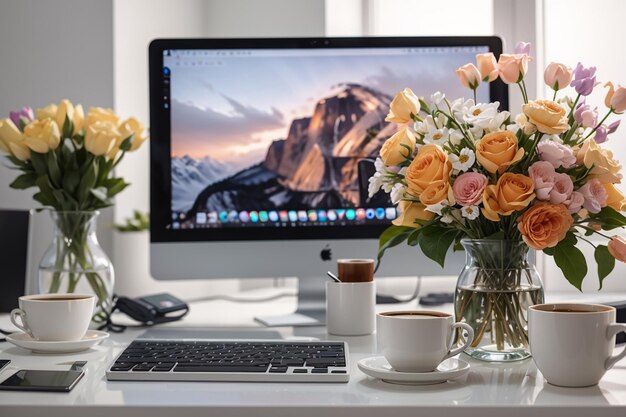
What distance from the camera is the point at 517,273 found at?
103cm

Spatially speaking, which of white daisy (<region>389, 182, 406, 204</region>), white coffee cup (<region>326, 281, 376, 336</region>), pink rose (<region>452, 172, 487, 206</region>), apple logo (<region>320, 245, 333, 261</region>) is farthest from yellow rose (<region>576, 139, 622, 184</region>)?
apple logo (<region>320, 245, 333, 261</region>)

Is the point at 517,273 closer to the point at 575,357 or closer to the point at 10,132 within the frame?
the point at 575,357

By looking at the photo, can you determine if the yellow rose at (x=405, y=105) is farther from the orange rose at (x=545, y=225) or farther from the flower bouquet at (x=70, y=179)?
the flower bouquet at (x=70, y=179)

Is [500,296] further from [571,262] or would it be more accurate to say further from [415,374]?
[415,374]

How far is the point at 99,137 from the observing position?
137 centimetres

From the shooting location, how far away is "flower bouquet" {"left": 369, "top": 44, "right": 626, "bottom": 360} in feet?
3.13

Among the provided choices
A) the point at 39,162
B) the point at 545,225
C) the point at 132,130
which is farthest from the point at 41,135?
the point at 545,225

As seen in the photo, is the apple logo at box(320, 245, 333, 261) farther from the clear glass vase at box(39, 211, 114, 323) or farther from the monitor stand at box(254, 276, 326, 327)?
the clear glass vase at box(39, 211, 114, 323)

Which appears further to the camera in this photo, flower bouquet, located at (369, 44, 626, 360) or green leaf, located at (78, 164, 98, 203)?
green leaf, located at (78, 164, 98, 203)

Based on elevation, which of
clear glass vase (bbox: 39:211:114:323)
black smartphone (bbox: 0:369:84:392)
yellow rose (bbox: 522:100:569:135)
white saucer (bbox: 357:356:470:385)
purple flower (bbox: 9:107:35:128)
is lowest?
black smartphone (bbox: 0:369:84:392)

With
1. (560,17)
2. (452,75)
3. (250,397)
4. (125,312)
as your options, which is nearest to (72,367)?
(250,397)

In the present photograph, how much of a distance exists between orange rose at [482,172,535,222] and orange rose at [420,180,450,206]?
0.05 metres

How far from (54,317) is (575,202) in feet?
2.39

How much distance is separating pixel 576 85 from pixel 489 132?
0.12 metres
